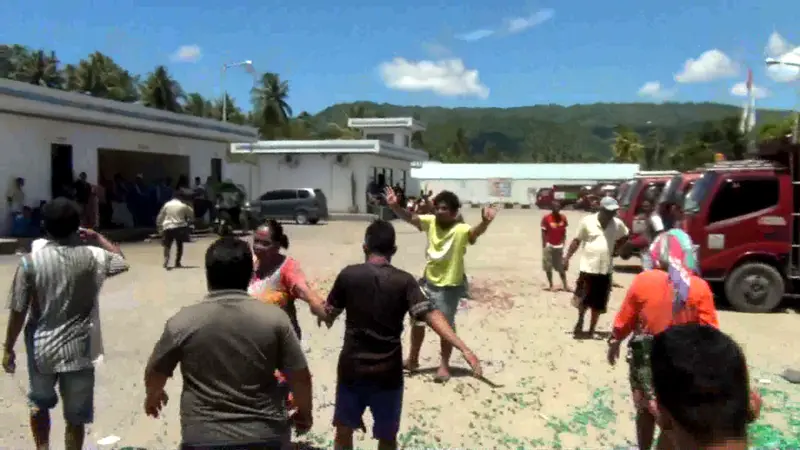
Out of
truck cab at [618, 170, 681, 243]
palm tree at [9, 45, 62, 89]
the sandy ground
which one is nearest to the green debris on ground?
the sandy ground

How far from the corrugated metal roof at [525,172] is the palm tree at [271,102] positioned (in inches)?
553

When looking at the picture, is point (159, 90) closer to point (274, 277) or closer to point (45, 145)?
point (45, 145)

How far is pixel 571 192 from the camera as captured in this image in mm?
54750

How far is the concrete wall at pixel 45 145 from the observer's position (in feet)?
62.3

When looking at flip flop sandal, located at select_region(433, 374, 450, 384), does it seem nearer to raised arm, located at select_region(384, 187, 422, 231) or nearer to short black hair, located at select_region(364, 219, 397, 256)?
raised arm, located at select_region(384, 187, 422, 231)

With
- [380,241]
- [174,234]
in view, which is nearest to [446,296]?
[380,241]

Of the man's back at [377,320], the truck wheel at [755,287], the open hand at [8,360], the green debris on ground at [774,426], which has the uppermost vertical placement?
the man's back at [377,320]

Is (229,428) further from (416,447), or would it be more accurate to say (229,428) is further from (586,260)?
(586,260)

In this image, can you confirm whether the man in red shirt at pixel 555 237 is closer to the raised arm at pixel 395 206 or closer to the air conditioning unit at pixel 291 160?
the raised arm at pixel 395 206

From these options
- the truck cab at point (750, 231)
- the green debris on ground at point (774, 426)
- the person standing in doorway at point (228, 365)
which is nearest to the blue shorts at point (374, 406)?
the person standing in doorway at point (228, 365)

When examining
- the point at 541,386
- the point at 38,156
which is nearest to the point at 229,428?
the point at 541,386

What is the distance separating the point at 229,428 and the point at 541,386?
14.5 ft

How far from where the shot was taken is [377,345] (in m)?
4.31

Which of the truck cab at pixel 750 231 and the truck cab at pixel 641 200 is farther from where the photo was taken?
the truck cab at pixel 641 200
